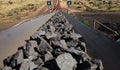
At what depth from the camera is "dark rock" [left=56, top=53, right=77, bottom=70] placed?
9.65 meters

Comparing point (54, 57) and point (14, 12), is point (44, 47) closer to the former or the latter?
point (54, 57)

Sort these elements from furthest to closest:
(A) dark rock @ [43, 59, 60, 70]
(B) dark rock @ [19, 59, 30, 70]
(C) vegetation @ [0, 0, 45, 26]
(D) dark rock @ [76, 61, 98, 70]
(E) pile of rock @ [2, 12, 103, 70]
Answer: (C) vegetation @ [0, 0, 45, 26] → (B) dark rock @ [19, 59, 30, 70] → (A) dark rock @ [43, 59, 60, 70] → (E) pile of rock @ [2, 12, 103, 70] → (D) dark rock @ [76, 61, 98, 70]

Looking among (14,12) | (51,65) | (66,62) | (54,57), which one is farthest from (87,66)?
(14,12)

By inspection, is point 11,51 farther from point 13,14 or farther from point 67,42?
point 13,14

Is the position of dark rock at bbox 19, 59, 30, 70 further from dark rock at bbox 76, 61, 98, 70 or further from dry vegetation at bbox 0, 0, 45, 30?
dry vegetation at bbox 0, 0, 45, 30

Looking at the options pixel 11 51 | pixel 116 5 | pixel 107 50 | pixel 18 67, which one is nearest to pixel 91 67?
pixel 107 50

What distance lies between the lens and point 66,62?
32.4ft

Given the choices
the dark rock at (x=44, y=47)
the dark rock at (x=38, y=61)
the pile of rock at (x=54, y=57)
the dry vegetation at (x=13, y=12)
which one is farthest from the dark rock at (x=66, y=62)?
the dry vegetation at (x=13, y=12)

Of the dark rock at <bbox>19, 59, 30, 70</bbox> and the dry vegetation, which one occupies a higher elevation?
the dark rock at <bbox>19, 59, 30, 70</bbox>

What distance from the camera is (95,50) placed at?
12133 mm

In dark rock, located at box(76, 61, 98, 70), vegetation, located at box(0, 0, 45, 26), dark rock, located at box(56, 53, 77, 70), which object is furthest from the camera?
vegetation, located at box(0, 0, 45, 26)

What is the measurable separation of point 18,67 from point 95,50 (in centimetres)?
403

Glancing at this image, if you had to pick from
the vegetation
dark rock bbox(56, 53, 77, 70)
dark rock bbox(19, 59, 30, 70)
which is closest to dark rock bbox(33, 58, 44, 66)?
dark rock bbox(19, 59, 30, 70)

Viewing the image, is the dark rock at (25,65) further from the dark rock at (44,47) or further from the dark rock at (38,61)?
the dark rock at (44,47)
